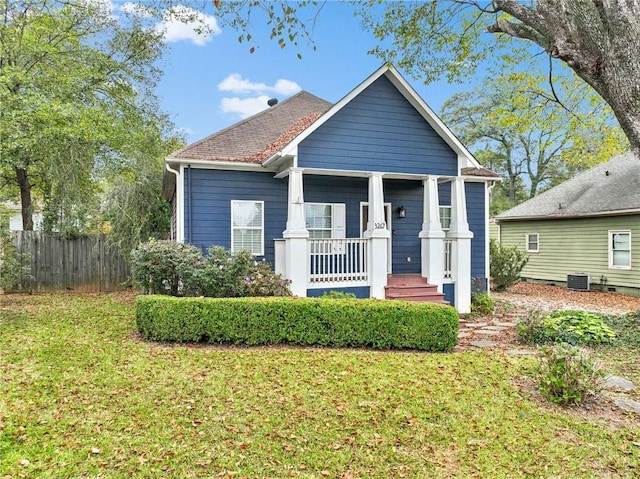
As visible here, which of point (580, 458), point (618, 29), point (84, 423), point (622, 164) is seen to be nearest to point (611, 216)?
point (622, 164)

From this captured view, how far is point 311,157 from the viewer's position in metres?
8.84

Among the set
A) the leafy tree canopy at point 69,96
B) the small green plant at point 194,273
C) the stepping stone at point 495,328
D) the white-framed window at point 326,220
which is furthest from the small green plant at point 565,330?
the leafy tree canopy at point 69,96

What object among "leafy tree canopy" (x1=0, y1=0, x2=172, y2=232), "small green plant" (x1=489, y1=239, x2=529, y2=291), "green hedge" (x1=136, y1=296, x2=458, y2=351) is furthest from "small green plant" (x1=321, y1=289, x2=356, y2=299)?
"leafy tree canopy" (x1=0, y1=0, x2=172, y2=232)

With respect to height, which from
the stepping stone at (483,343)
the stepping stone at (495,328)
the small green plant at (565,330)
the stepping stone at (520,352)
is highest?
the small green plant at (565,330)

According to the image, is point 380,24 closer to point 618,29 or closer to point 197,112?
point 618,29

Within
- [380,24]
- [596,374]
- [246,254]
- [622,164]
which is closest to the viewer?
[596,374]

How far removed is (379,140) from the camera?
936 centimetres

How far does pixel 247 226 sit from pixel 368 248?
10.0 feet

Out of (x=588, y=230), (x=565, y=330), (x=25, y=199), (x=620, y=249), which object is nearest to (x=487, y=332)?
(x=565, y=330)

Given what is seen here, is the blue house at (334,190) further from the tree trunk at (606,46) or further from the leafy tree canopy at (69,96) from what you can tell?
the tree trunk at (606,46)

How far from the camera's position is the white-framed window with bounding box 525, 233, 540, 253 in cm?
1722

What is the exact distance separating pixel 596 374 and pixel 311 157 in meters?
6.50

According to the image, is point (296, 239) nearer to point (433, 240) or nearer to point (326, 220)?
point (326, 220)

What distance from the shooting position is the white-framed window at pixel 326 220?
10.5 meters
